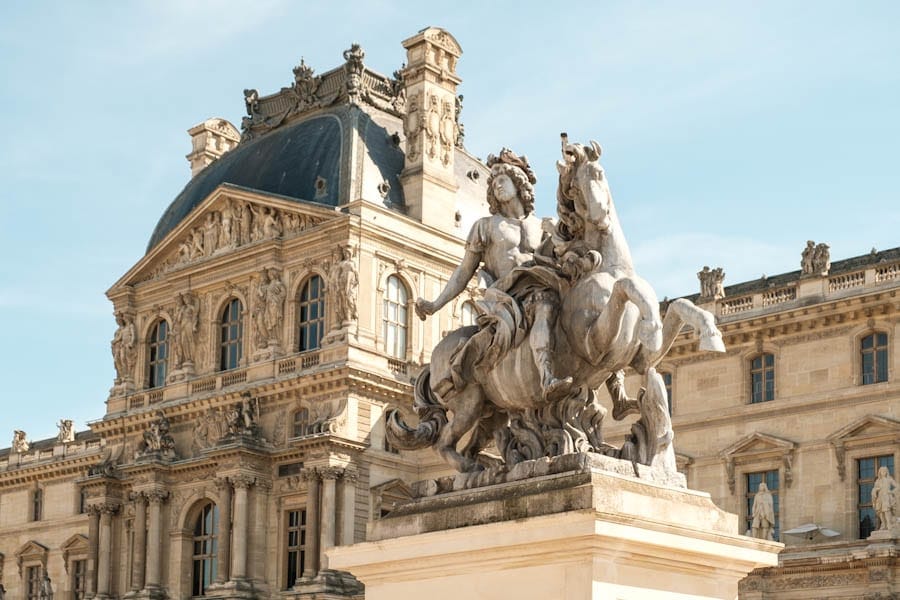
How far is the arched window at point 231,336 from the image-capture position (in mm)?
50781

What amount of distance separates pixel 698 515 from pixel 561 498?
732mm

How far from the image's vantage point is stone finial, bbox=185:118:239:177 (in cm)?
6009

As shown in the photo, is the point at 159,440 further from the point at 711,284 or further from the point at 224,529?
the point at 711,284

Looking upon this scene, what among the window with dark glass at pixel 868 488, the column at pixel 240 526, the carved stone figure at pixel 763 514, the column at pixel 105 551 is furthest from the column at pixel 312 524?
the window with dark glass at pixel 868 488

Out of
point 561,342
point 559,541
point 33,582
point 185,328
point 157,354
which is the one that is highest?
point 185,328

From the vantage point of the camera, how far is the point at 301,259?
1939 inches

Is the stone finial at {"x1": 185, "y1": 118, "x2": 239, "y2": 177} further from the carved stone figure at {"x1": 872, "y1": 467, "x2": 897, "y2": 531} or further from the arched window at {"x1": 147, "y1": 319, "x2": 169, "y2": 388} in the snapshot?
the carved stone figure at {"x1": 872, "y1": 467, "x2": 897, "y2": 531}

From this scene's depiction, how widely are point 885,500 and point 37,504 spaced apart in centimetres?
3694

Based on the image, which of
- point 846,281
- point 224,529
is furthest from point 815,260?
point 224,529

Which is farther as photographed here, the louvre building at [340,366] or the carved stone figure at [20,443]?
the carved stone figure at [20,443]

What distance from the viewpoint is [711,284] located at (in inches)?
1661

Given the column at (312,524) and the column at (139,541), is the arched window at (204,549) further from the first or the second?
the column at (312,524)

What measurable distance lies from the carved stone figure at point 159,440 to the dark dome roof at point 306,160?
6.73 meters

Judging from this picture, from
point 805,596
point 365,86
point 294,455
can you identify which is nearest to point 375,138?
point 365,86
